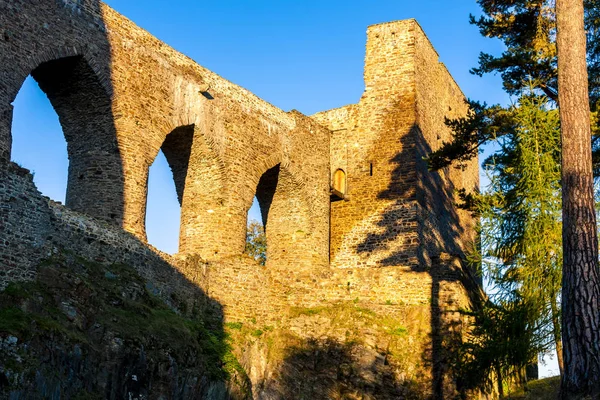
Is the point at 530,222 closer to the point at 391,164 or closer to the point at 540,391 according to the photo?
the point at 540,391

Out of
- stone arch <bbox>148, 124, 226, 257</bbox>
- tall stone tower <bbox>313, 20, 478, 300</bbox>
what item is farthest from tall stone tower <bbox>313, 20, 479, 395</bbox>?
stone arch <bbox>148, 124, 226, 257</bbox>

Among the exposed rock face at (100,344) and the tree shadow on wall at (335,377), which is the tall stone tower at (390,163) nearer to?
the tree shadow on wall at (335,377)

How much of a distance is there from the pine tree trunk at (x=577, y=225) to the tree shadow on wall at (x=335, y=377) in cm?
621

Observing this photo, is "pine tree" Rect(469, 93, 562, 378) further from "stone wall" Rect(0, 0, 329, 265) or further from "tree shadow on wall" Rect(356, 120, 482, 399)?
"stone wall" Rect(0, 0, 329, 265)

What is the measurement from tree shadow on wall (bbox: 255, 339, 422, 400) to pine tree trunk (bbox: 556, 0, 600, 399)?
6.21 m

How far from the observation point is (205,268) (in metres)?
17.8

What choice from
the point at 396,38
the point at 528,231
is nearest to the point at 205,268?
the point at 528,231

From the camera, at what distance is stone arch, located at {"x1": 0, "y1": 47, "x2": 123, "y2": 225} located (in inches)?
662

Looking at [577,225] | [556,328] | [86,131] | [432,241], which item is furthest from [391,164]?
[577,225]

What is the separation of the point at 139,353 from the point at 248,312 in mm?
5313

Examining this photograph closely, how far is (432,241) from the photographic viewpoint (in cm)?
2331

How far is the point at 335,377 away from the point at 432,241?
6.71 m

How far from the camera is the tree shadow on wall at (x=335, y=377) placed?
17.6 metres

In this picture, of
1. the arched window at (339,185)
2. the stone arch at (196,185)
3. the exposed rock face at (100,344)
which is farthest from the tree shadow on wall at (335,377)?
the arched window at (339,185)
